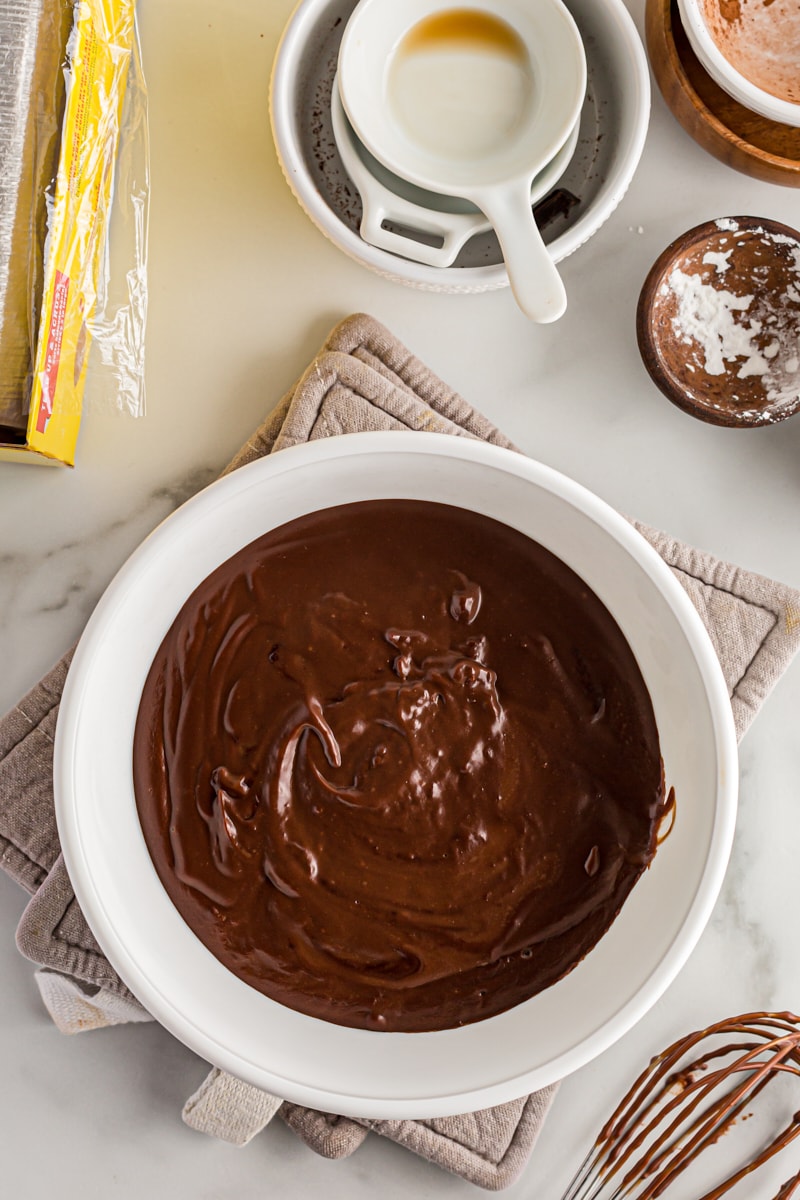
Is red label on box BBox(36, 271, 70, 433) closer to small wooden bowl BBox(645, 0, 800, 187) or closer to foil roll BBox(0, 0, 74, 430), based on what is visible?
foil roll BBox(0, 0, 74, 430)

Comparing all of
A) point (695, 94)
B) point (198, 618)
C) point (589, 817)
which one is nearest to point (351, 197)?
point (695, 94)

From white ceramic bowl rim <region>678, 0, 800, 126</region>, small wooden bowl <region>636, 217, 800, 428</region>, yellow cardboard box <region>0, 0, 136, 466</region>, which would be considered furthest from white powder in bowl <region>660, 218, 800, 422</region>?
yellow cardboard box <region>0, 0, 136, 466</region>

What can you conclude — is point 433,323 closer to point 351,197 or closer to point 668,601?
point 351,197

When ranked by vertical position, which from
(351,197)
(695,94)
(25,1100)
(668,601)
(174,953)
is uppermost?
(695,94)

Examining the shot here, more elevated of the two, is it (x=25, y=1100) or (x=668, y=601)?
(x=668, y=601)

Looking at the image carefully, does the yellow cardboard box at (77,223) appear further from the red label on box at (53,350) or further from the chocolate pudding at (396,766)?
the chocolate pudding at (396,766)
